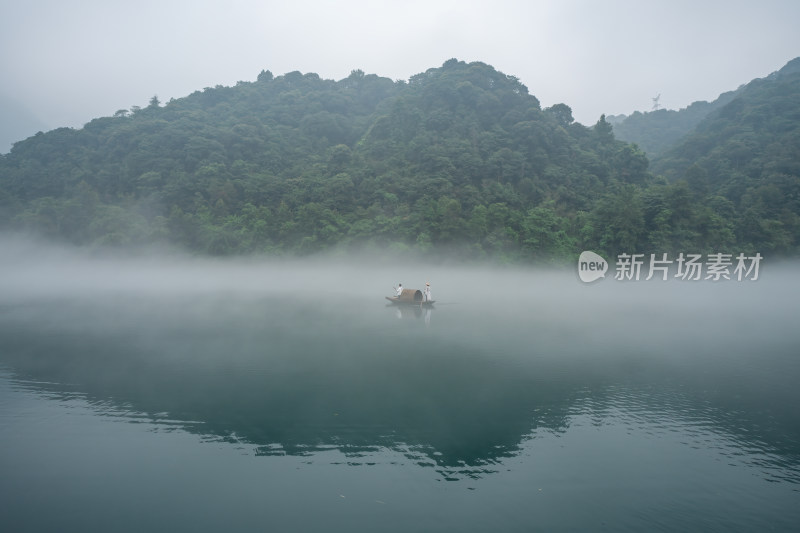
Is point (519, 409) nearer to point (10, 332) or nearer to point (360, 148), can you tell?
point (10, 332)

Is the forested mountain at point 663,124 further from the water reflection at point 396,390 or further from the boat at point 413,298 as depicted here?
the water reflection at point 396,390

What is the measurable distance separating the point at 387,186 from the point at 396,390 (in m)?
41.8

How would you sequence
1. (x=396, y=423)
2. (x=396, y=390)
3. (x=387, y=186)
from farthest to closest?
(x=387, y=186) → (x=396, y=390) → (x=396, y=423)

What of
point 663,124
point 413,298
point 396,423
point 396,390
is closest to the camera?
point 396,423

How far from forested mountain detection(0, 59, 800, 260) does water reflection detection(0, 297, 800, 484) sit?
2683 cm

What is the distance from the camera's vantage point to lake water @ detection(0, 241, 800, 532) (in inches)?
306

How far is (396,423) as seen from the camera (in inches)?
440

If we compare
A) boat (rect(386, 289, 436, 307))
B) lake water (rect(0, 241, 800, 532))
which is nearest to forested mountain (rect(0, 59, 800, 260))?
boat (rect(386, 289, 436, 307))

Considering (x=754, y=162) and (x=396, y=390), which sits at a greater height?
(x=754, y=162)

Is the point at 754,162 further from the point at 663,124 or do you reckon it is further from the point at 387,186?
the point at 663,124

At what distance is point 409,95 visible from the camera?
230ft

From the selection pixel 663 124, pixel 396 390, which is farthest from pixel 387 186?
pixel 663 124

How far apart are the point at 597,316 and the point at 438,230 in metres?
22.8

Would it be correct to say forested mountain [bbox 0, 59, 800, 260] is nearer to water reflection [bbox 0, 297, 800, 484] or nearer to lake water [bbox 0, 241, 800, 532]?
lake water [bbox 0, 241, 800, 532]
